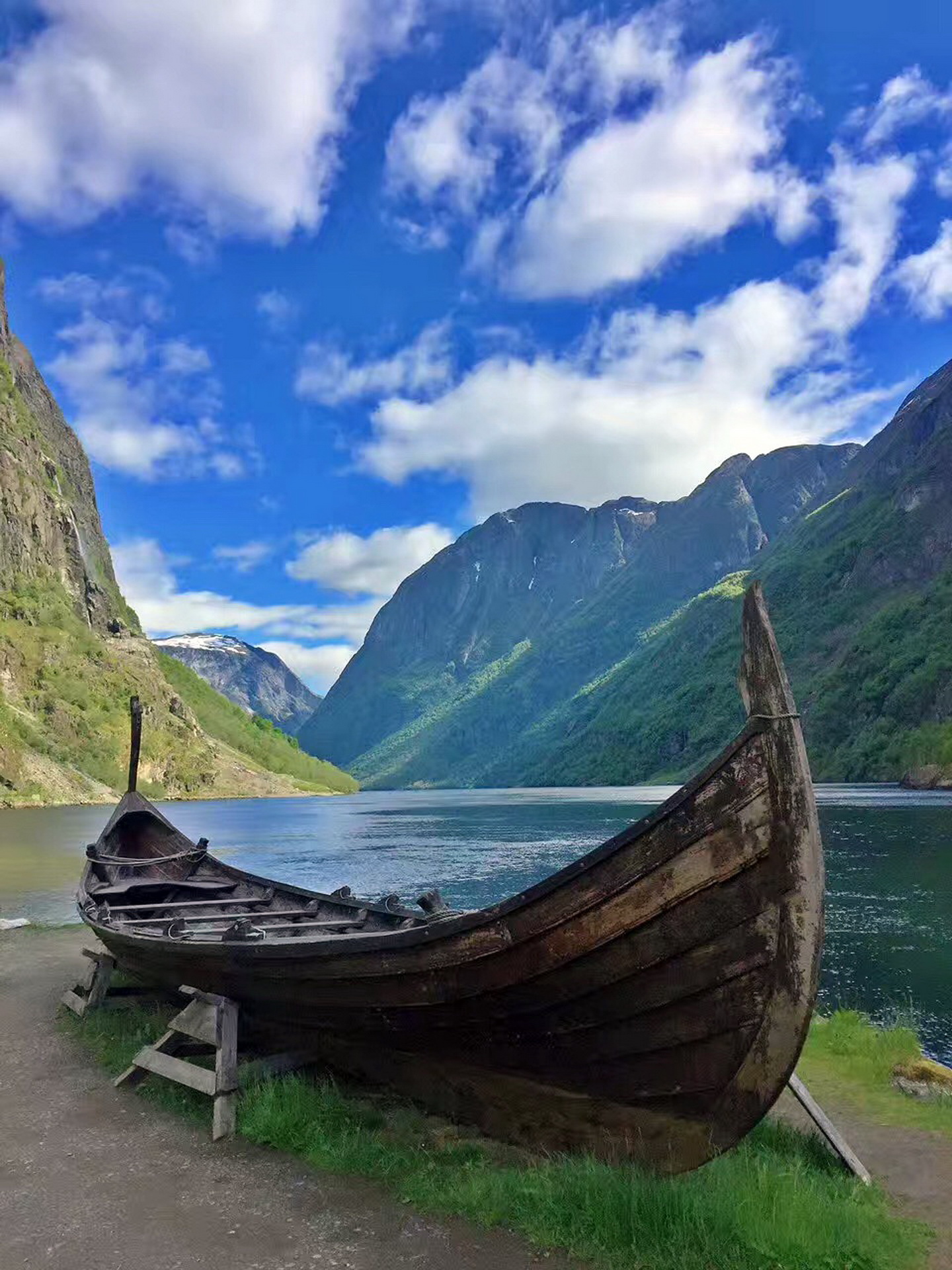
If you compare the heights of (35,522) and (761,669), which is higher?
(35,522)

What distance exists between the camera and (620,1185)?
264 inches

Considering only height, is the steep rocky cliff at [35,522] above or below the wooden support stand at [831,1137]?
above

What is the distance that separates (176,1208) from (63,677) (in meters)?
155

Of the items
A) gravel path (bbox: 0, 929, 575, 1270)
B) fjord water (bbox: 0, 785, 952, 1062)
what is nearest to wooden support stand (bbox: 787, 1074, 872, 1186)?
gravel path (bbox: 0, 929, 575, 1270)

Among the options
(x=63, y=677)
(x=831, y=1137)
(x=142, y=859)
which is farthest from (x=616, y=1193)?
(x=63, y=677)

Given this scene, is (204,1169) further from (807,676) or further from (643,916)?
(807,676)

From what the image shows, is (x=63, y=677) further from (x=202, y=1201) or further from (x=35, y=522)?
(x=202, y=1201)

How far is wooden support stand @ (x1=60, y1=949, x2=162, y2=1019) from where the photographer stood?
13.1 m

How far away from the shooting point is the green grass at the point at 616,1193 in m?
6.23

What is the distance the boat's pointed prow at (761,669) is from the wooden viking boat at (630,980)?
16 millimetres

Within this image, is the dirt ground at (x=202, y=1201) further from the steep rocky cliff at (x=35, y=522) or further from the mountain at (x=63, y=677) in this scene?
the steep rocky cliff at (x=35, y=522)

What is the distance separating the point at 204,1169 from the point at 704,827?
18.6ft

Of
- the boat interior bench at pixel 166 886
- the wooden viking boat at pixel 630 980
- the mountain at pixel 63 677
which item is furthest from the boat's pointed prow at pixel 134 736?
the mountain at pixel 63 677

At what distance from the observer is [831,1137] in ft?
26.9
